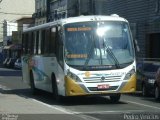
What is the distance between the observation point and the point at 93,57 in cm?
1952

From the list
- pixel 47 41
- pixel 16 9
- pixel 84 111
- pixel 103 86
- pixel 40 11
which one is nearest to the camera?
pixel 84 111

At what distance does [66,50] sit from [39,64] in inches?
168

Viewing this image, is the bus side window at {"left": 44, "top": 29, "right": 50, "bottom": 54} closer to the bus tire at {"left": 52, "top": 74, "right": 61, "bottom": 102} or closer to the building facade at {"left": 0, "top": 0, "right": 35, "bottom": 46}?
the bus tire at {"left": 52, "top": 74, "right": 61, "bottom": 102}

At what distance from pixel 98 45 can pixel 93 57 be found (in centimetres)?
47

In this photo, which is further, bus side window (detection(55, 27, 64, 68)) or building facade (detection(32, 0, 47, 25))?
building facade (detection(32, 0, 47, 25))

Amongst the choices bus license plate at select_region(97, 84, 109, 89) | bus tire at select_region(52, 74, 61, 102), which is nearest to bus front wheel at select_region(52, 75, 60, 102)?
bus tire at select_region(52, 74, 61, 102)

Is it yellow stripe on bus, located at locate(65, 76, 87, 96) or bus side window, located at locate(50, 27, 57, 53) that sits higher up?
bus side window, located at locate(50, 27, 57, 53)

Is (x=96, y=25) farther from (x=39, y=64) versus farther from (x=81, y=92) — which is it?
(x=39, y=64)

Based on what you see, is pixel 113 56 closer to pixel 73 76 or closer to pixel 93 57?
pixel 93 57

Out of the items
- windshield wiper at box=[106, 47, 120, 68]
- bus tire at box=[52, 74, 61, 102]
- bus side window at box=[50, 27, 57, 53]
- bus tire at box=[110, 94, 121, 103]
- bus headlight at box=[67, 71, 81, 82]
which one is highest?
bus side window at box=[50, 27, 57, 53]

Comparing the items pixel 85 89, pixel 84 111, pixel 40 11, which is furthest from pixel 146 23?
pixel 40 11

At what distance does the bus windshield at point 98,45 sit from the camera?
766 inches

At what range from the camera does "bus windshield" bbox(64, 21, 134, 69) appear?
1947cm

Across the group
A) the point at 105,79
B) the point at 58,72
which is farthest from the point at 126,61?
the point at 58,72
